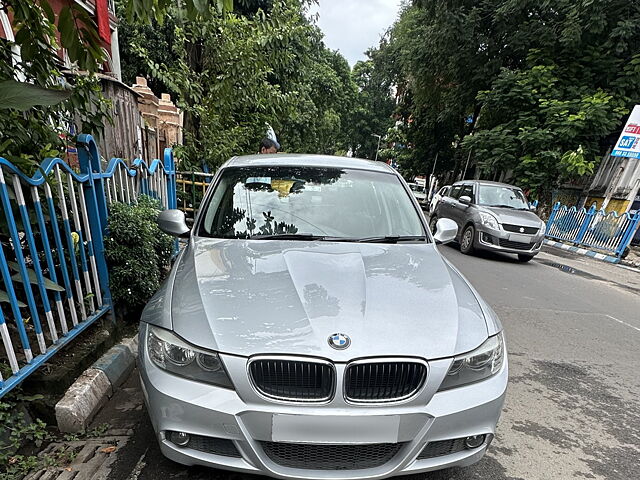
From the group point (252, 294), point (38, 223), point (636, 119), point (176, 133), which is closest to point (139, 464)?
point (252, 294)

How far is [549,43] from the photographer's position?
12.1 m

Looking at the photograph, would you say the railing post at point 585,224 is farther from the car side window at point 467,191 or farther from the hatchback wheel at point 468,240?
the hatchback wheel at point 468,240

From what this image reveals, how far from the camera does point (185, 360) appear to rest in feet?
5.31

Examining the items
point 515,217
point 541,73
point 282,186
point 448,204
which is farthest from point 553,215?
point 282,186

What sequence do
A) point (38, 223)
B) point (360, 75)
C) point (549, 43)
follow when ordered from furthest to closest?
point (360, 75), point (549, 43), point (38, 223)

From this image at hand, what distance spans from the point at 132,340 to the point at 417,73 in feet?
62.9

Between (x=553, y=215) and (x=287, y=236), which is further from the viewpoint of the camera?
(x=553, y=215)

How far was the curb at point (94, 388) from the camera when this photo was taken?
2.12 m

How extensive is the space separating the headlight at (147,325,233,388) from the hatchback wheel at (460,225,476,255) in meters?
7.49

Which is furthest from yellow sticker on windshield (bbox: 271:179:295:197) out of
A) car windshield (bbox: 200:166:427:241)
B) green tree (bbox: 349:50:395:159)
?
green tree (bbox: 349:50:395:159)

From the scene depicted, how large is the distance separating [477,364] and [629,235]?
10430 mm

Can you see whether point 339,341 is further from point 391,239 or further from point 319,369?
point 391,239

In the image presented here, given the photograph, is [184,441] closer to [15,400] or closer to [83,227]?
[15,400]

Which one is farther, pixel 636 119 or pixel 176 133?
pixel 636 119
